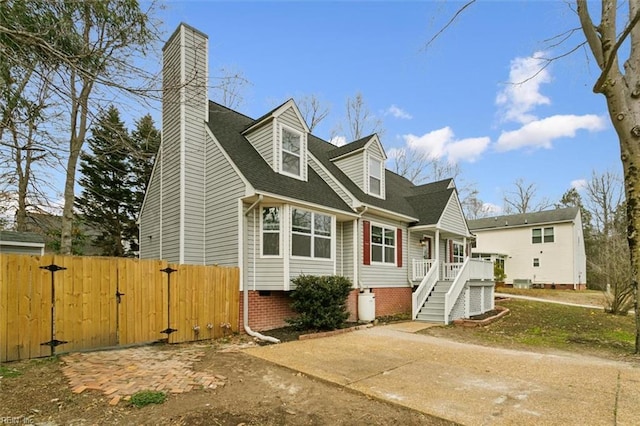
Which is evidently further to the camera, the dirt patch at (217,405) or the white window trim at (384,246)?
the white window trim at (384,246)

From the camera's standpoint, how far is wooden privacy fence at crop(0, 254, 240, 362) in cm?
576

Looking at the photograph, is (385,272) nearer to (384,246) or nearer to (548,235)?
(384,246)

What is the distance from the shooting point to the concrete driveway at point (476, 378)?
13.5 feet

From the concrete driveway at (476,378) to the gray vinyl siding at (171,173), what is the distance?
207 inches

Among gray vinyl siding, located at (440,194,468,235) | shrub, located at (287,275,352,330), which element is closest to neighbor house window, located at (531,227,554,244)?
gray vinyl siding, located at (440,194,468,235)

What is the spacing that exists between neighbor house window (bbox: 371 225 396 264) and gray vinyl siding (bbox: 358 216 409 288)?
23cm

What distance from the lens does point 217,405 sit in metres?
4.19

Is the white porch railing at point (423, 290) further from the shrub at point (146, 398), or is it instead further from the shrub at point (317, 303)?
the shrub at point (146, 398)

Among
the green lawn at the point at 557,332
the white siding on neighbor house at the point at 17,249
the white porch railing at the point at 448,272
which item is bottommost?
the green lawn at the point at 557,332

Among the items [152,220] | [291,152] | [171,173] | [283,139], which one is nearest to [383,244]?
[291,152]

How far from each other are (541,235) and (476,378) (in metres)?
28.2

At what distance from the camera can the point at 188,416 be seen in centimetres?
384

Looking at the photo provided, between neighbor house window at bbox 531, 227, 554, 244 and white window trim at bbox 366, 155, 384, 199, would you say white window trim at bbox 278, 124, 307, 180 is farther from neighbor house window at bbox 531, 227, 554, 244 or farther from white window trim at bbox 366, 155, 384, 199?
neighbor house window at bbox 531, 227, 554, 244

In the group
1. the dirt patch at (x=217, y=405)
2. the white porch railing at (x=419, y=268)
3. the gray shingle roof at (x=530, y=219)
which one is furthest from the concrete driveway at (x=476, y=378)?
the gray shingle roof at (x=530, y=219)
